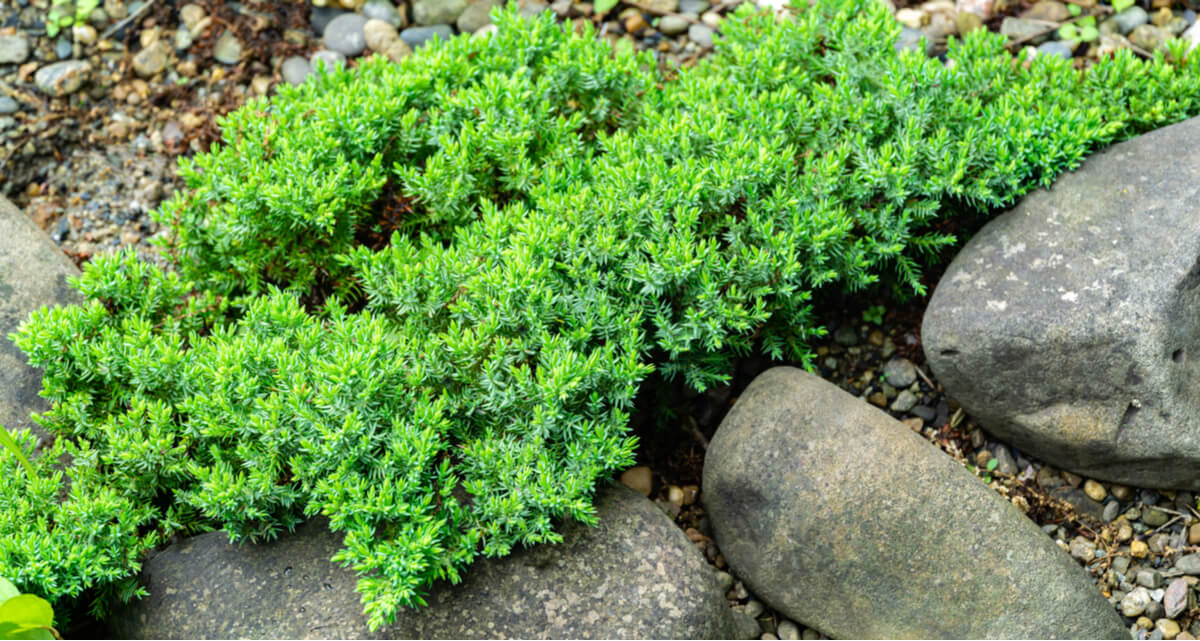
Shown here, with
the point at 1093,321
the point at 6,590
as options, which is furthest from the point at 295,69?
the point at 1093,321

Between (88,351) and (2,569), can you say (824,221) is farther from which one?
(2,569)

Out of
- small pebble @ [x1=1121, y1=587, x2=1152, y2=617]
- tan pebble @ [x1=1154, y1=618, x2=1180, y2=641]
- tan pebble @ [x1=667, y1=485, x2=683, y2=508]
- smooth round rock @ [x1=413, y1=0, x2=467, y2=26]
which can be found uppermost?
smooth round rock @ [x1=413, y1=0, x2=467, y2=26]

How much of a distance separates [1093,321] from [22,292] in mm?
3769

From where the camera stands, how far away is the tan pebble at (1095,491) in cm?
352

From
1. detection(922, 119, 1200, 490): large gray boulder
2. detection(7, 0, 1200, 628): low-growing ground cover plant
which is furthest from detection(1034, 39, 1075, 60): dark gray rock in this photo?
detection(922, 119, 1200, 490): large gray boulder

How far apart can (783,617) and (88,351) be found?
8.22ft

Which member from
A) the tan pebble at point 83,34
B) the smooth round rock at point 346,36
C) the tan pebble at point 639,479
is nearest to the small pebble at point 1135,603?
the tan pebble at point 639,479

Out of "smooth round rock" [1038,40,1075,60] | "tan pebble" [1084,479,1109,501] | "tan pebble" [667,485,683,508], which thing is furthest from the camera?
"smooth round rock" [1038,40,1075,60]

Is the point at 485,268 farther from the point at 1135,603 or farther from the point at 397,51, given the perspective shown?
the point at 1135,603

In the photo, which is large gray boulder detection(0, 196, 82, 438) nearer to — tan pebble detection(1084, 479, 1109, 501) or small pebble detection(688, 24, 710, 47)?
small pebble detection(688, 24, 710, 47)

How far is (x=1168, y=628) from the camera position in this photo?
3.26 m

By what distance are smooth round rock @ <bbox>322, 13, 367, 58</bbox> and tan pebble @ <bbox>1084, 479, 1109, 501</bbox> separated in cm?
389

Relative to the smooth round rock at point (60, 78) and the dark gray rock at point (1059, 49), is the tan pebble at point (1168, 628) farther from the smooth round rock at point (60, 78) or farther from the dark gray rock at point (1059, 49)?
the smooth round rock at point (60, 78)

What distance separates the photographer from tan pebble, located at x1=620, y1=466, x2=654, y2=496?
371cm
